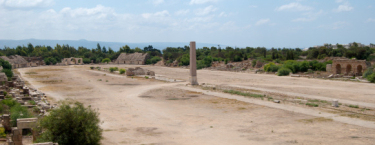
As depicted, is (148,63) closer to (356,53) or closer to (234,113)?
(356,53)

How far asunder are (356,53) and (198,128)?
161ft

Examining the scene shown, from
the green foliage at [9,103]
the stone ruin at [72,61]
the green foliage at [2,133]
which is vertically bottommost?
the green foliage at [2,133]

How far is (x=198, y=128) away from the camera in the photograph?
1277 centimetres

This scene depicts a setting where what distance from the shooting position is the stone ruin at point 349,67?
35.2m

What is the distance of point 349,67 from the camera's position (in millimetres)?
37406

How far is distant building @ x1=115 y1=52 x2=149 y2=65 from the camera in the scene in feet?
286

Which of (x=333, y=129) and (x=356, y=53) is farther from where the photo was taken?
(x=356, y=53)

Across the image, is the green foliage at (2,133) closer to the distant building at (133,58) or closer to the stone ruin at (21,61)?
the stone ruin at (21,61)

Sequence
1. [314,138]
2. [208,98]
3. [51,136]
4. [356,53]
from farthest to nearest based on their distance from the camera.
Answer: [356,53] → [208,98] → [314,138] → [51,136]

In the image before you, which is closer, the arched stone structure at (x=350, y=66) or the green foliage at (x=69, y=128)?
the green foliage at (x=69, y=128)

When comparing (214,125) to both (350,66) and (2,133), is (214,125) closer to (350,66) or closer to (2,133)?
(2,133)

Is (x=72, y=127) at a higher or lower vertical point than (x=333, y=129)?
higher

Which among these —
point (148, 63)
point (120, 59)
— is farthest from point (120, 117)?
point (120, 59)

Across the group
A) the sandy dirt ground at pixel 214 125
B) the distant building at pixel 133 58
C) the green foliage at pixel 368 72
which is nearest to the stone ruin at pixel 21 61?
the distant building at pixel 133 58
